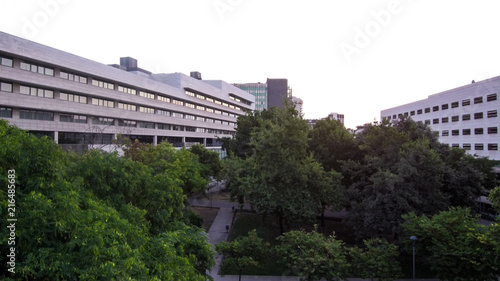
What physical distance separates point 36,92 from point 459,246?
4409 centimetres

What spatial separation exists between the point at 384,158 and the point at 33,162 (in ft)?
72.4

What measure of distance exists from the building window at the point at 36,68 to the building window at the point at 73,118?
5.85 meters

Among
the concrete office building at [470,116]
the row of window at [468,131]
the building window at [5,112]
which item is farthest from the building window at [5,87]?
the row of window at [468,131]

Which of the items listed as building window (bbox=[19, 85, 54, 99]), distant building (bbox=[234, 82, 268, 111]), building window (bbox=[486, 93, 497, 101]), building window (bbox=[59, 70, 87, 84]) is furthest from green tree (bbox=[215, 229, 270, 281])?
distant building (bbox=[234, 82, 268, 111])

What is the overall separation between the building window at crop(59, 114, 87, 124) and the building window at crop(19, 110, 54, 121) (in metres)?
1.29

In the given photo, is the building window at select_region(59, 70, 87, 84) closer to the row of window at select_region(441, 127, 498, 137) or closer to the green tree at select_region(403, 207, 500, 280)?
the green tree at select_region(403, 207, 500, 280)

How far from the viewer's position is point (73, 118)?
3831cm

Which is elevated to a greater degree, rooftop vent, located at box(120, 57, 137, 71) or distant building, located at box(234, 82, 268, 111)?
distant building, located at box(234, 82, 268, 111)

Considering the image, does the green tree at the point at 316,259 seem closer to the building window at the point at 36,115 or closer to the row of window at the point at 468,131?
the building window at the point at 36,115

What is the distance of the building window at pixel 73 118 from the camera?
37000mm

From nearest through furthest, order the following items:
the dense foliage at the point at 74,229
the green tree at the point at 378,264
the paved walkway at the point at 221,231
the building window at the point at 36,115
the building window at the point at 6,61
Answer: the dense foliage at the point at 74,229, the green tree at the point at 378,264, the paved walkway at the point at 221,231, the building window at the point at 6,61, the building window at the point at 36,115

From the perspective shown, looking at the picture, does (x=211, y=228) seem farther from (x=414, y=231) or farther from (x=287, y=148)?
(x=414, y=231)

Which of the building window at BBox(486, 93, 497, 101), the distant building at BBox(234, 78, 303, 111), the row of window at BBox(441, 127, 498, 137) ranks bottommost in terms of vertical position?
the row of window at BBox(441, 127, 498, 137)

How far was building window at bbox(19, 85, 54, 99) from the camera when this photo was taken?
105ft
